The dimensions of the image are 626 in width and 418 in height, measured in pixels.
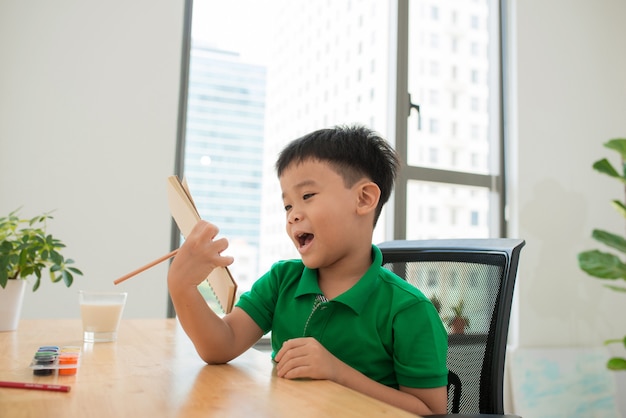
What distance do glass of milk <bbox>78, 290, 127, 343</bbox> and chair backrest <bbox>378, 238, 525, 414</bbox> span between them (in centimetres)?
66

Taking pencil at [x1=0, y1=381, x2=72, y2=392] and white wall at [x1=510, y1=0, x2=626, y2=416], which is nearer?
pencil at [x1=0, y1=381, x2=72, y2=392]

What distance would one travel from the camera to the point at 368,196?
3.58 ft

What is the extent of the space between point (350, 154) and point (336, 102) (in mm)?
2046

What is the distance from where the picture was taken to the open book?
862mm

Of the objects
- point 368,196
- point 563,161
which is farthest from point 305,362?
point 563,161

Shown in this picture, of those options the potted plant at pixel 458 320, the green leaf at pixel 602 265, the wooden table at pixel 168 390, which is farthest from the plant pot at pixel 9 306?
the green leaf at pixel 602 265

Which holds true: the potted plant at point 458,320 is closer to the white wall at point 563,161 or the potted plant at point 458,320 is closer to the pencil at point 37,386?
the pencil at point 37,386

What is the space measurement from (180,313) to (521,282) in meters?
2.77

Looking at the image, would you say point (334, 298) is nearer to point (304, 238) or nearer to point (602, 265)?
point (304, 238)

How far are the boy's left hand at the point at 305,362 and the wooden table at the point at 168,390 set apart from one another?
2 centimetres

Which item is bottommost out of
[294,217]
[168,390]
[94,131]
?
[168,390]

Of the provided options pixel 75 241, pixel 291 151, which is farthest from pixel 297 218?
pixel 75 241

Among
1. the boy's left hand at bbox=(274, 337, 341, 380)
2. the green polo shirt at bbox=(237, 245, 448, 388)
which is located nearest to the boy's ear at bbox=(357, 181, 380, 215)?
the green polo shirt at bbox=(237, 245, 448, 388)

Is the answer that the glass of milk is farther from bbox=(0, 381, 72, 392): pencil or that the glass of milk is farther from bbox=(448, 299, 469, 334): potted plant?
bbox=(448, 299, 469, 334): potted plant
